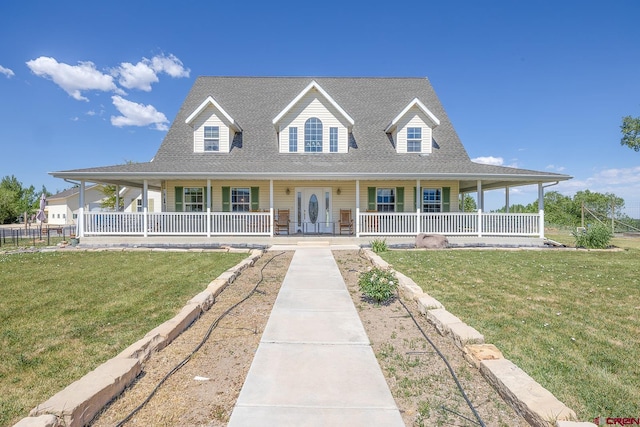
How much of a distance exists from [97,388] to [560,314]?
229 inches

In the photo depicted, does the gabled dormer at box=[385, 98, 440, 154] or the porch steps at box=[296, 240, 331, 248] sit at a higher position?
the gabled dormer at box=[385, 98, 440, 154]

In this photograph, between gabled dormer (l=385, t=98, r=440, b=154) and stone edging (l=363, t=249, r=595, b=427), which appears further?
gabled dormer (l=385, t=98, r=440, b=154)

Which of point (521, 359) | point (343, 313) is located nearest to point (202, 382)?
point (343, 313)

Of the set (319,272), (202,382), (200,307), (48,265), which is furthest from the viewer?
(48,265)

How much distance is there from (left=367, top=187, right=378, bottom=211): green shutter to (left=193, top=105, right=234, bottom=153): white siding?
280 inches

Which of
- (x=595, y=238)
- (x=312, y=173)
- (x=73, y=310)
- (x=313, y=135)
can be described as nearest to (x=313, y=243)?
(x=312, y=173)

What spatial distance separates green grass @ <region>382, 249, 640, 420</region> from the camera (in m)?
2.97

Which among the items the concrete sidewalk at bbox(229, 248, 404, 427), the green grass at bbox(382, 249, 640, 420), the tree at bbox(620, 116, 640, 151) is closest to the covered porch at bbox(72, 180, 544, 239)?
the green grass at bbox(382, 249, 640, 420)

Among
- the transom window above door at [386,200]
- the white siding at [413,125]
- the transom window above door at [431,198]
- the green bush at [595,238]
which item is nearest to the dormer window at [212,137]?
the transom window above door at [386,200]

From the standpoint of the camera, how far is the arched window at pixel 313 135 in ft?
52.3

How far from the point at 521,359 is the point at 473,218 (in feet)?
38.2

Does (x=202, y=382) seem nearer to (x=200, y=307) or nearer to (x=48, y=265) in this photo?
(x=200, y=307)

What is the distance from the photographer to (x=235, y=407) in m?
2.69

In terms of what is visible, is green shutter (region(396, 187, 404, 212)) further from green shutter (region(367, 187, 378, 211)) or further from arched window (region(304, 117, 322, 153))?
arched window (region(304, 117, 322, 153))
